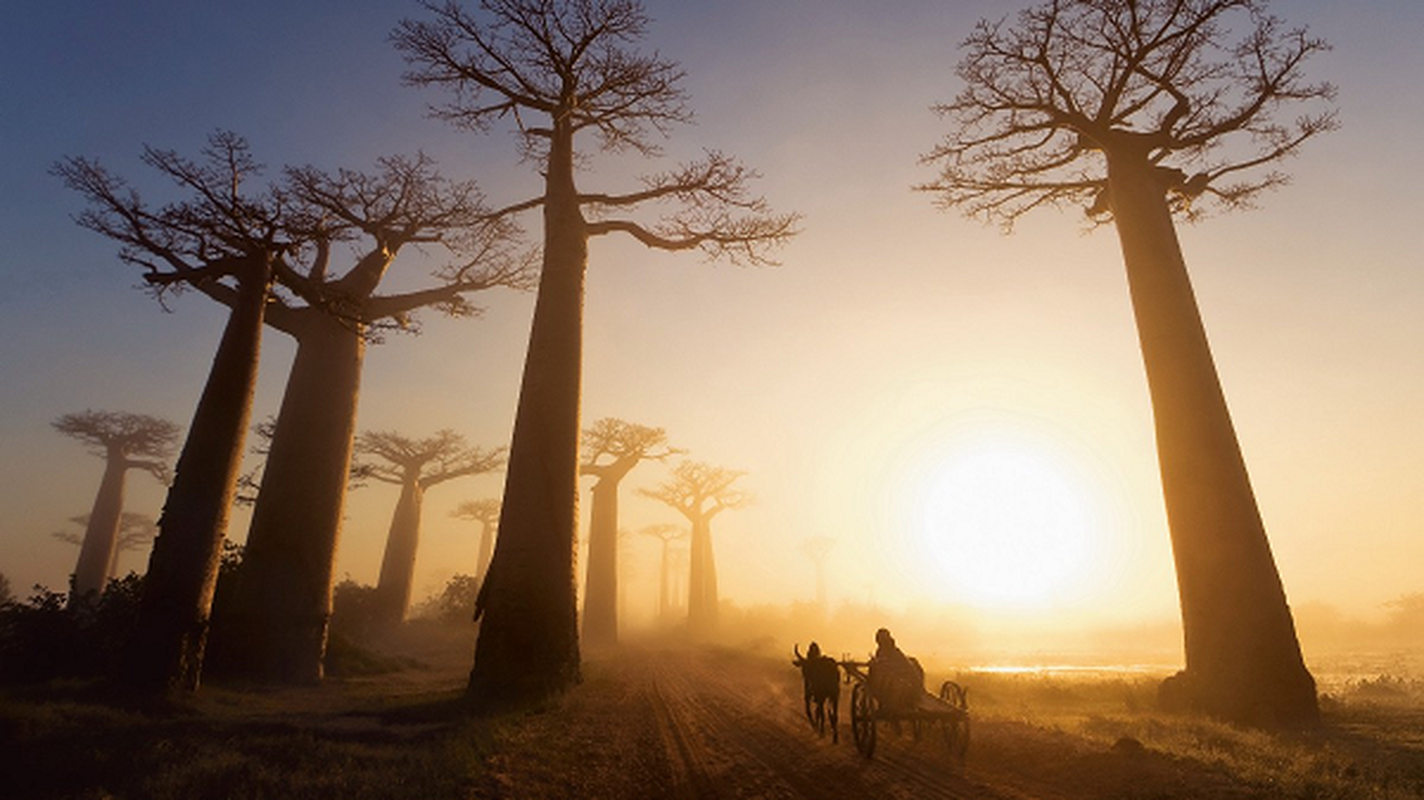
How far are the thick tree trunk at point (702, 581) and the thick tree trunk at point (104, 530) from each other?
93.1 feet

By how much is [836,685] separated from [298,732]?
6057mm

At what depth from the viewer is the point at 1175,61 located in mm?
12516

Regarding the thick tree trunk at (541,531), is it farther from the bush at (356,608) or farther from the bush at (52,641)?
the bush at (356,608)

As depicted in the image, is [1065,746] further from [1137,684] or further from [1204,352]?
[1204,352]

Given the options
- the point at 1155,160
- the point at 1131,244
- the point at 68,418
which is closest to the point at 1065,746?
the point at 1131,244

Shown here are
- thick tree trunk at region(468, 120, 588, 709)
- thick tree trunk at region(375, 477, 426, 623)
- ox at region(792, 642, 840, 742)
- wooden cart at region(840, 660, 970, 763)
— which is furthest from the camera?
thick tree trunk at region(375, 477, 426, 623)

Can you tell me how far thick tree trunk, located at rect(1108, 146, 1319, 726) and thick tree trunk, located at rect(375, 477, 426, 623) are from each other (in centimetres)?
2854

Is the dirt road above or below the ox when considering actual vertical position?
below

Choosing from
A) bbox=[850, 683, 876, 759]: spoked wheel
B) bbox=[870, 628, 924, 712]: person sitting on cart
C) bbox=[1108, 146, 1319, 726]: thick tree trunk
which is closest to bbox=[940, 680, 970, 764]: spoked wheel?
bbox=[870, 628, 924, 712]: person sitting on cart

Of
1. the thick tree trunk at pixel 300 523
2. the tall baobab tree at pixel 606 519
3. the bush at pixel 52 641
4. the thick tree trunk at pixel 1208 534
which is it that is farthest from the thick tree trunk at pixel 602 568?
the thick tree trunk at pixel 1208 534

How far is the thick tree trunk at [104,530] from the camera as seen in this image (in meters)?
30.4

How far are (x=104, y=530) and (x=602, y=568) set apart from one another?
2436 cm

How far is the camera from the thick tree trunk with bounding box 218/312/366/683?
12586mm

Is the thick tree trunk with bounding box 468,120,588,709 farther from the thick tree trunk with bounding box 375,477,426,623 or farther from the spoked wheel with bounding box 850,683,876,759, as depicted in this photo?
the thick tree trunk with bounding box 375,477,426,623
